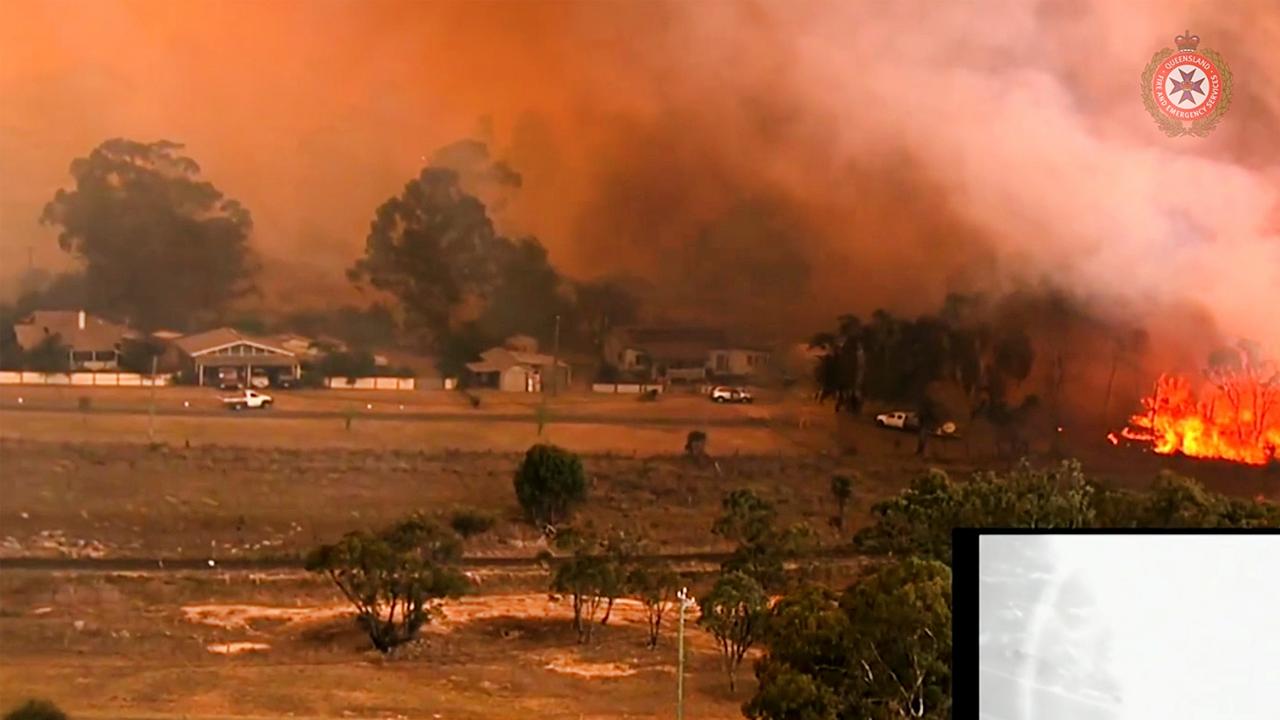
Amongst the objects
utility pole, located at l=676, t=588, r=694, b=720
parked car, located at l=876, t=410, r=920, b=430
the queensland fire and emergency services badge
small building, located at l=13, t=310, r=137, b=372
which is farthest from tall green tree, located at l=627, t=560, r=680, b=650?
the queensland fire and emergency services badge

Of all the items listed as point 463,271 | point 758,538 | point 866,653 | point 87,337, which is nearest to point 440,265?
point 463,271

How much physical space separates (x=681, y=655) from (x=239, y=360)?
1042 millimetres

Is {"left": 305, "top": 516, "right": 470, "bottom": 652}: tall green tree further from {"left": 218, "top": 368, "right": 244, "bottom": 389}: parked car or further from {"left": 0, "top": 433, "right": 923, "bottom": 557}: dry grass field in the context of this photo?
{"left": 218, "top": 368, "right": 244, "bottom": 389}: parked car

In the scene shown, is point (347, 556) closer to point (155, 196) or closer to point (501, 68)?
point (155, 196)

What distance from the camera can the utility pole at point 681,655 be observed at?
7.94 ft

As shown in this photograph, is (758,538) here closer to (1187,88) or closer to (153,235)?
(1187,88)

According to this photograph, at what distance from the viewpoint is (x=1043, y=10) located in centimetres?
247

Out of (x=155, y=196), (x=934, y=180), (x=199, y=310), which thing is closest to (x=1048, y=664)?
(x=934, y=180)

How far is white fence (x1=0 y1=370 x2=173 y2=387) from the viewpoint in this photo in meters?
2.49

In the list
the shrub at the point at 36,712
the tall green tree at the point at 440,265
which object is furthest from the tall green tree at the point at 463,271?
the shrub at the point at 36,712

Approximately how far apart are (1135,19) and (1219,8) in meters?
0.17

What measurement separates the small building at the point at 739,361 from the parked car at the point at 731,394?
0.09ft

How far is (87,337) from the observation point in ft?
8.18

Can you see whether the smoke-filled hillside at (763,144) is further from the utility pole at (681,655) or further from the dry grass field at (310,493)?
the utility pole at (681,655)
